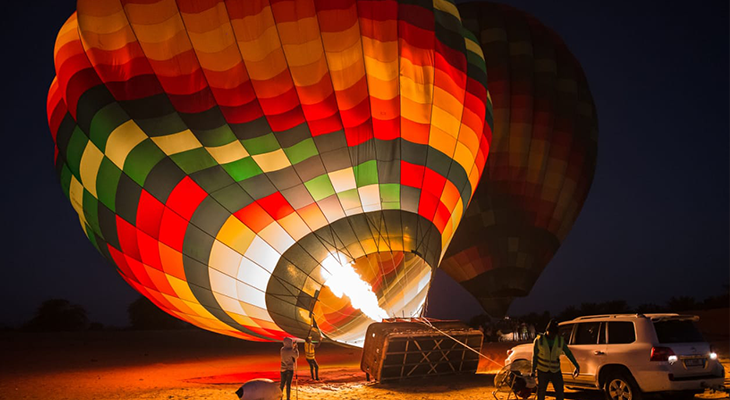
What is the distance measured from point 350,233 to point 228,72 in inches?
116

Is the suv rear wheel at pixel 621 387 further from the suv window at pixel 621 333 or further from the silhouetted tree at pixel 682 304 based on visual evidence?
the silhouetted tree at pixel 682 304

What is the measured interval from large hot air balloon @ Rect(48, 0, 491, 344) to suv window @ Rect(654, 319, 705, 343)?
12.4 ft

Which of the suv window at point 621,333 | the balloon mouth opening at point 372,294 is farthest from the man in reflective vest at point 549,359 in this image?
the balloon mouth opening at point 372,294

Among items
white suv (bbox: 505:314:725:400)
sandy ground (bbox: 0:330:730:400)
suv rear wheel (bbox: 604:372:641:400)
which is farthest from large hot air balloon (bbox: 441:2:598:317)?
suv rear wheel (bbox: 604:372:641:400)

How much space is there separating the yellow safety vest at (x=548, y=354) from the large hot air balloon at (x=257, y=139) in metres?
3.36

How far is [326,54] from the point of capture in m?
8.06

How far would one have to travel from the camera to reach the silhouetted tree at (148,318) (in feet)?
152

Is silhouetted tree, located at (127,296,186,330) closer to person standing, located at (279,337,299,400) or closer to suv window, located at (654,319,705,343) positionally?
person standing, located at (279,337,299,400)

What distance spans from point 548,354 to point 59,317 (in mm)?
51983

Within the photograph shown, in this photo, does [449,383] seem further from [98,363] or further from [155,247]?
[98,363]

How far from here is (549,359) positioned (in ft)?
18.3

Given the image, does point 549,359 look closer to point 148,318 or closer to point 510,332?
point 510,332

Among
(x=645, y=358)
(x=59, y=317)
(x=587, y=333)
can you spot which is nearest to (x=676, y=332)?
(x=645, y=358)

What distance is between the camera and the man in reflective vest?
5.57 m
